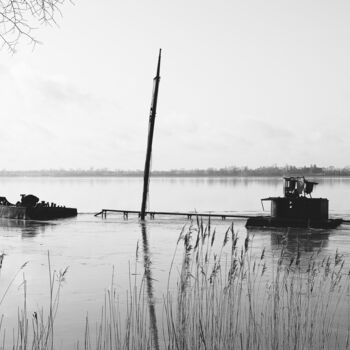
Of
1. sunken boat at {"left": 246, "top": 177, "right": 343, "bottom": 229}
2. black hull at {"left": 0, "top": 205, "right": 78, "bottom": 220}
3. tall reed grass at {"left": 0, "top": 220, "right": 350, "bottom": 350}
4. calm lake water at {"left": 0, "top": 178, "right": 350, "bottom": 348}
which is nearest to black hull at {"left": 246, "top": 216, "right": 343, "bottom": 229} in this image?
sunken boat at {"left": 246, "top": 177, "right": 343, "bottom": 229}

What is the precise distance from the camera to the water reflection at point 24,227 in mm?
24875

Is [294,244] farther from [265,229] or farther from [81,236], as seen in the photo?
[81,236]

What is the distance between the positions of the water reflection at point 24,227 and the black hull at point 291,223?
32.0 ft

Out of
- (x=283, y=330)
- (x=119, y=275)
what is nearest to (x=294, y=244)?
(x=119, y=275)

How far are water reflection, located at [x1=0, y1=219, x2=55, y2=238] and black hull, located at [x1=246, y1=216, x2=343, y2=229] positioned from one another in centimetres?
975

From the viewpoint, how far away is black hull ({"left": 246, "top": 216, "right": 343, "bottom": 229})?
25953 millimetres

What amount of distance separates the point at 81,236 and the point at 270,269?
440 inches

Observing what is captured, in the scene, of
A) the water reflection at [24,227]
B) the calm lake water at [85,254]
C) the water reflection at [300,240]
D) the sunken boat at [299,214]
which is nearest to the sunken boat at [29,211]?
the water reflection at [24,227]

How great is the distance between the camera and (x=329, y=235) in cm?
2312

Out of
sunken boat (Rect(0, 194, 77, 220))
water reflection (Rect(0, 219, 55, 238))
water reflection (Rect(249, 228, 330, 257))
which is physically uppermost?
water reflection (Rect(249, 228, 330, 257))

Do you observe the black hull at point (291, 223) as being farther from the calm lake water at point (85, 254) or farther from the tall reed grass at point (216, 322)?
the tall reed grass at point (216, 322)

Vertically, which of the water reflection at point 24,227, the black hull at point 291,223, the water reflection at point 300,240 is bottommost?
the water reflection at point 24,227

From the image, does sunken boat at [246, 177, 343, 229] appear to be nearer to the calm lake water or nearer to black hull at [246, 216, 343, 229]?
black hull at [246, 216, 343, 229]

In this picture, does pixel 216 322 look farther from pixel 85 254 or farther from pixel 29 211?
pixel 29 211
